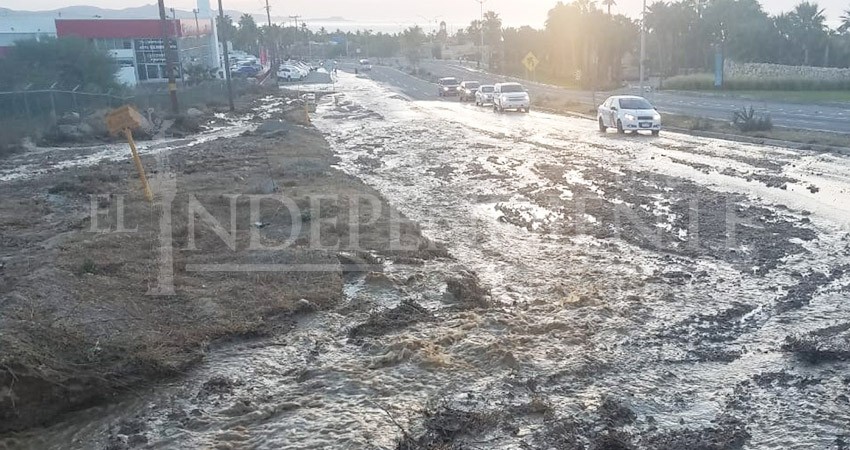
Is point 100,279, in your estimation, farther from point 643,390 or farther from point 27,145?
point 27,145

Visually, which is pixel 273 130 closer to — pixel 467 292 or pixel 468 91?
pixel 467 292

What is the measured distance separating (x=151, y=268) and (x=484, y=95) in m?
40.8

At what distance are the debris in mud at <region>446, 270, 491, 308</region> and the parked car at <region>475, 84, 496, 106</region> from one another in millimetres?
39590

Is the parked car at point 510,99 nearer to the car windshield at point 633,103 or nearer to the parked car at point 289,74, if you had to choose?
the car windshield at point 633,103

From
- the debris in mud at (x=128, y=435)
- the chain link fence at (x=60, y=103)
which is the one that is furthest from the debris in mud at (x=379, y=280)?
the chain link fence at (x=60, y=103)

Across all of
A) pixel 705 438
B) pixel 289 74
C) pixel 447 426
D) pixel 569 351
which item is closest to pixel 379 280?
pixel 569 351

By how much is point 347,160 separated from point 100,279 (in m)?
15.1

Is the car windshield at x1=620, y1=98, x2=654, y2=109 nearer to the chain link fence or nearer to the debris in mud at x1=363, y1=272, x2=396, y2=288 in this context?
the debris in mud at x1=363, y1=272, x2=396, y2=288

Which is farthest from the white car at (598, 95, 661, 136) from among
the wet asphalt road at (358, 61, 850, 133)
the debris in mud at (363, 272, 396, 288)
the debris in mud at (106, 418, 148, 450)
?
the debris in mud at (106, 418, 148, 450)

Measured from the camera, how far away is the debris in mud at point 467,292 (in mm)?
9523

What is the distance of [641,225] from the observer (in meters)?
13.5

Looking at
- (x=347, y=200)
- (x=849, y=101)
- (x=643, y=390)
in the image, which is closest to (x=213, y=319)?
(x=643, y=390)

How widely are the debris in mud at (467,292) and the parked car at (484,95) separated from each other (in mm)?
39590

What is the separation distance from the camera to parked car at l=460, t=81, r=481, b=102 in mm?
54812
